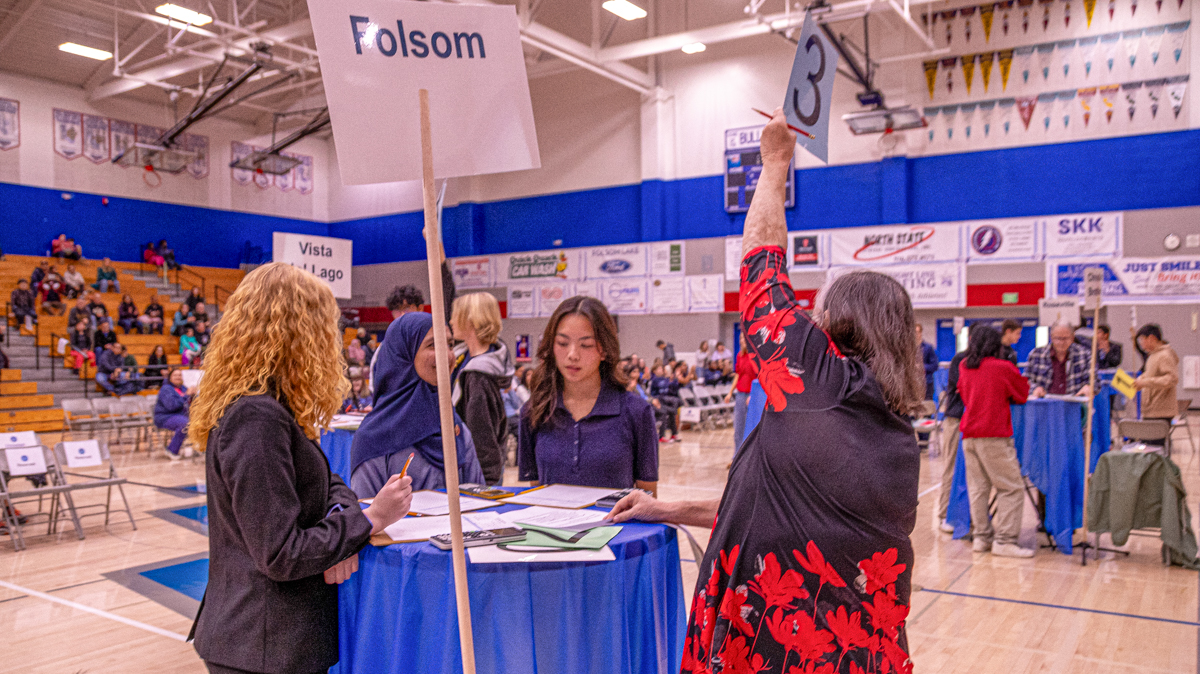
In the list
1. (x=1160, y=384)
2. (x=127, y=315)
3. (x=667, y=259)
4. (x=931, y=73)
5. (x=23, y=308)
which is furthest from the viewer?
(x=667, y=259)

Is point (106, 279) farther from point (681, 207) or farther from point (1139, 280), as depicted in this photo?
point (1139, 280)

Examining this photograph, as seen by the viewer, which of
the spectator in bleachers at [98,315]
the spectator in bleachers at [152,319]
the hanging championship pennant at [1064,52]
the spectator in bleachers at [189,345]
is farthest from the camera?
the spectator in bleachers at [152,319]

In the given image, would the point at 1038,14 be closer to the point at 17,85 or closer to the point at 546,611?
the point at 546,611

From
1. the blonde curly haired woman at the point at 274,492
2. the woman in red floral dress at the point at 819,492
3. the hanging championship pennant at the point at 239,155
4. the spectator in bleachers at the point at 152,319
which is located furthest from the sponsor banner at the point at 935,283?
the hanging championship pennant at the point at 239,155

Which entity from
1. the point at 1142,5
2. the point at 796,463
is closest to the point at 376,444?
the point at 796,463

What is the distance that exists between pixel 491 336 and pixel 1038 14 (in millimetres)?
14637

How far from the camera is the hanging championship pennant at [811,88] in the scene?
5.39 ft

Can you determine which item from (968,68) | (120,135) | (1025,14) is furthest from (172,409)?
(1025,14)

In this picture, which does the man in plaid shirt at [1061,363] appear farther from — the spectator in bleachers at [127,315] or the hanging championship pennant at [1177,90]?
the spectator in bleachers at [127,315]

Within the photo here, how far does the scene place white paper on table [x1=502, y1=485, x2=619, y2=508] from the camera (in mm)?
2092

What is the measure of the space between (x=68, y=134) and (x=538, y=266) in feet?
39.5

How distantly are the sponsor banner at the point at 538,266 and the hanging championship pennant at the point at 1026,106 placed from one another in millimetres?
9592

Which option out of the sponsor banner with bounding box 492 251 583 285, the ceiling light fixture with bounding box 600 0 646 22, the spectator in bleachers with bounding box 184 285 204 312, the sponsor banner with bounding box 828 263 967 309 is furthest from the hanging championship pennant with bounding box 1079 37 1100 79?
the spectator in bleachers with bounding box 184 285 204 312

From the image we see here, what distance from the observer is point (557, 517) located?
6.27 feet
